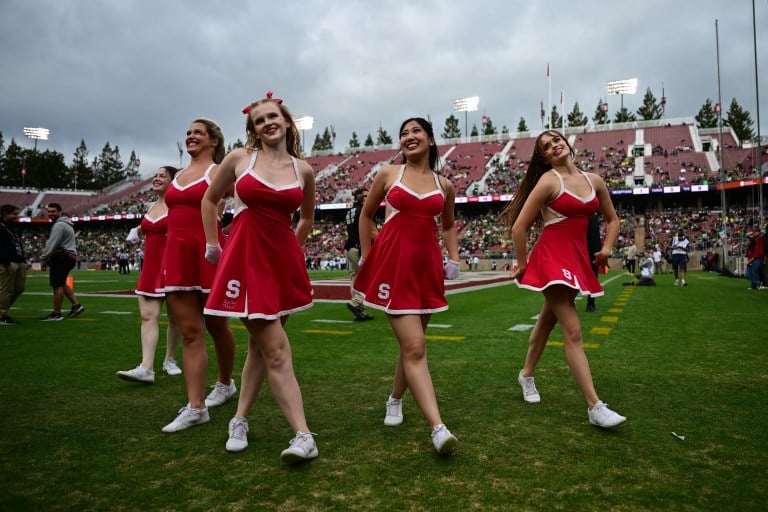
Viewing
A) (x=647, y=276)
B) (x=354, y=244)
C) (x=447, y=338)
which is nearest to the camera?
(x=447, y=338)

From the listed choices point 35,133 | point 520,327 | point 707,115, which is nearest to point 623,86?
point 707,115

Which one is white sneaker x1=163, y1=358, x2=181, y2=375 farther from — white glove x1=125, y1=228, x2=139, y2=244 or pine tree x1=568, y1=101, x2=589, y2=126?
pine tree x1=568, y1=101, x2=589, y2=126

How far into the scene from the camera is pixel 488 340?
6293mm

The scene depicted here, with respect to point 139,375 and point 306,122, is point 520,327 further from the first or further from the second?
point 306,122

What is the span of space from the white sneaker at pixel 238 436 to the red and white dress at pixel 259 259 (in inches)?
24.6

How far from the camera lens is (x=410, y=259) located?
303 cm

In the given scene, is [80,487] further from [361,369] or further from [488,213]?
[488,213]

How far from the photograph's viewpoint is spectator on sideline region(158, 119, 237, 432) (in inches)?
132

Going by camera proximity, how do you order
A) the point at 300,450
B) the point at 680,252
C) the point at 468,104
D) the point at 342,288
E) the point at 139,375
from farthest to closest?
1. the point at 468,104
2. the point at 680,252
3. the point at 342,288
4. the point at 139,375
5. the point at 300,450

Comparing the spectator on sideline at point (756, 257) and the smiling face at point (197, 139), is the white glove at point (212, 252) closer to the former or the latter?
the smiling face at point (197, 139)

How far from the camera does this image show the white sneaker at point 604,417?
9.91 ft

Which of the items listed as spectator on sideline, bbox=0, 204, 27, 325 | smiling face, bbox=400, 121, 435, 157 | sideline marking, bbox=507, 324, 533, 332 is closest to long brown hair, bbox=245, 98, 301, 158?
smiling face, bbox=400, 121, 435, 157

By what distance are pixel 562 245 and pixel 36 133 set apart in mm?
101194

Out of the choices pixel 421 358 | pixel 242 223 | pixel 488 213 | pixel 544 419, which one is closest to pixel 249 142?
pixel 242 223
